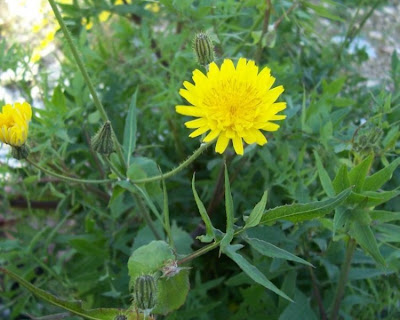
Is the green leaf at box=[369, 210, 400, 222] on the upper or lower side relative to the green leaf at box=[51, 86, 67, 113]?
lower

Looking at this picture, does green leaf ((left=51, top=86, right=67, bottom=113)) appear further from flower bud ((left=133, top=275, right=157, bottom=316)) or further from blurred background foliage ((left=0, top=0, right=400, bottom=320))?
flower bud ((left=133, top=275, right=157, bottom=316))

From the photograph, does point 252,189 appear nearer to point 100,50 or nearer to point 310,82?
point 310,82

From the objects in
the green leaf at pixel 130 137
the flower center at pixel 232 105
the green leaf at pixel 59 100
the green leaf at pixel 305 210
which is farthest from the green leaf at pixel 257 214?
the green leaf at pixel 59 100

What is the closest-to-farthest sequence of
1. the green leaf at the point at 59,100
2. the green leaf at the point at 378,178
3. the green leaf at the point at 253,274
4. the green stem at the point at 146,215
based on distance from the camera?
1. the green leaf at the point at 253,274
2. the green leaf at the point at 378,178
3. the green stem at the point at 146,215
4. the green leaf at the point at 59,100

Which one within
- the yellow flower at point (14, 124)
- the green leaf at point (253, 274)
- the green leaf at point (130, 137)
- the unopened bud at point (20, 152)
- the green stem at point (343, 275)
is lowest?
A: the green stem at point (343, 275)

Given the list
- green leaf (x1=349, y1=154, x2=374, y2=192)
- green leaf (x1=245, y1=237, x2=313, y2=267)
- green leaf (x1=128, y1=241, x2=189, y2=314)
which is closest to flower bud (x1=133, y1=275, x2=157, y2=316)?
green leaf (x1=128, y1=241, x2=189, y2=314)

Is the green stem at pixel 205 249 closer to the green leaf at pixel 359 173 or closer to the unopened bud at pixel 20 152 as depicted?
the green leaf at pixel 359 173
